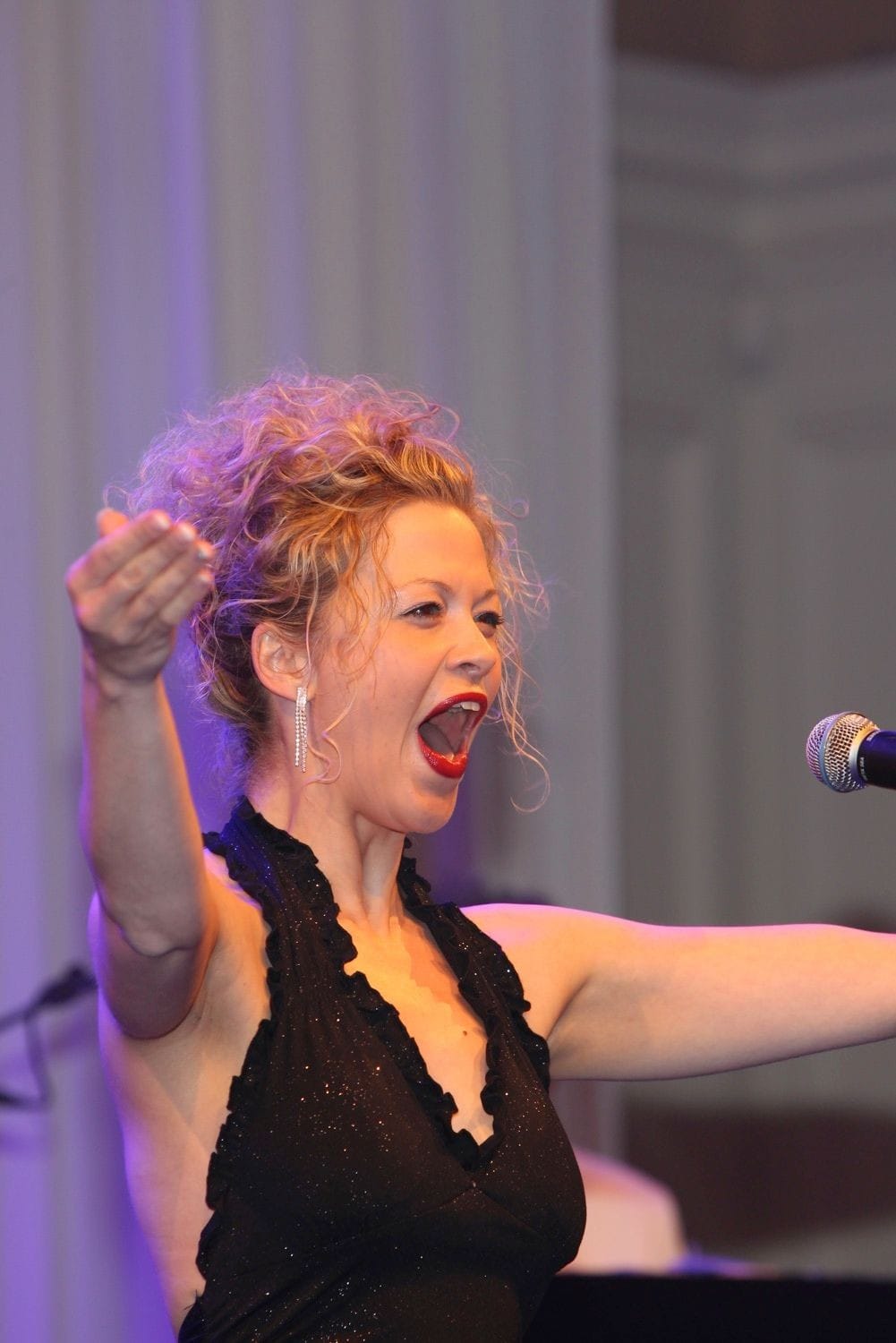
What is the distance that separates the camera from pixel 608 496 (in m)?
3.31

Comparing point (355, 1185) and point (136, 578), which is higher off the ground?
point (136, 578)

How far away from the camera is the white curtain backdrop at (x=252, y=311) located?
8.05ft

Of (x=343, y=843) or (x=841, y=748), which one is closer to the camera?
(x=841, y=748)

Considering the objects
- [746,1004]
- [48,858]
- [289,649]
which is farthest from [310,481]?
[48,858]

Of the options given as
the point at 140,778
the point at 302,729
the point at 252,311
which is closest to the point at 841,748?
the point at 302,729

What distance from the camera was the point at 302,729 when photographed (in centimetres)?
155

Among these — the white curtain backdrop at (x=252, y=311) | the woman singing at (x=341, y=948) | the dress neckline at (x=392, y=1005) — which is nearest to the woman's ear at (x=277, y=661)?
the woman singing at (x=341, y=948)

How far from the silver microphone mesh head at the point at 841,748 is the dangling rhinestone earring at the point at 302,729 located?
0.43 m

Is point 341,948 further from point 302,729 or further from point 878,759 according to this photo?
point 878,759

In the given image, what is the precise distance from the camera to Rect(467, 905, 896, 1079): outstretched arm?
1650 millimetres

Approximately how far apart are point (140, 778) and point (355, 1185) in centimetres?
40

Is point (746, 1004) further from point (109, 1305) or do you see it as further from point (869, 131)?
point (869, 131)

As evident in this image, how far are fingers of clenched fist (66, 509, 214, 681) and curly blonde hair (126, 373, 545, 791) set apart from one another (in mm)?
445

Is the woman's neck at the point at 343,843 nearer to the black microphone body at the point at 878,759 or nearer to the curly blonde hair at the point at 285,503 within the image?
the curly blonde hair at the point at 285,503
